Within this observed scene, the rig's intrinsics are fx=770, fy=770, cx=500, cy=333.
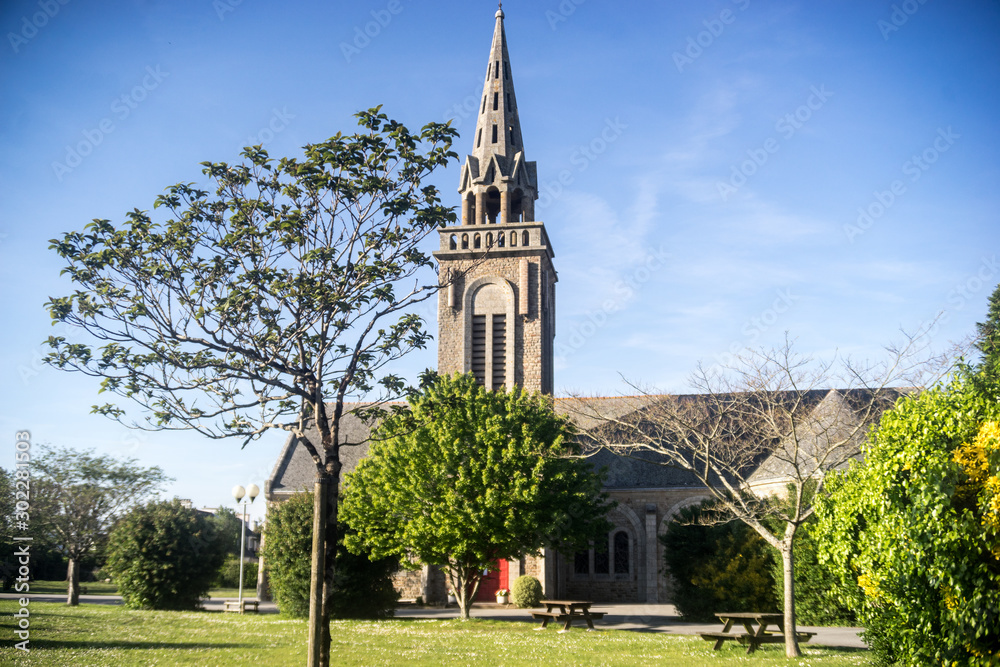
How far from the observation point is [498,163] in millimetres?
37719

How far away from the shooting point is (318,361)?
12430mm

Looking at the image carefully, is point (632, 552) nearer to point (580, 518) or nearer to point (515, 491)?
point (580, 518)

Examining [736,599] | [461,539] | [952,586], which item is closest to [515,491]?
[461,539]

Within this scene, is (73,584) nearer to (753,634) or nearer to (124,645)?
(124,645)

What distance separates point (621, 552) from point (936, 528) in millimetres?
27140

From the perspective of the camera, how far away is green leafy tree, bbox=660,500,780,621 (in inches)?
968

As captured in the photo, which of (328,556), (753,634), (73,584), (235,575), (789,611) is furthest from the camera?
(235,575)

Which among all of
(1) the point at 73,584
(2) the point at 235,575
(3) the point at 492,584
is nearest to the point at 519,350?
(3) the point at 492,584

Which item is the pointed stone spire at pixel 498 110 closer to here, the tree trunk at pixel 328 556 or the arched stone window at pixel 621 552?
the arched stone window at pixel 621 552

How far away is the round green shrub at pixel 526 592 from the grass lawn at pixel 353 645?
696 centimetres

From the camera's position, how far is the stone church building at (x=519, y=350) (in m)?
35.0

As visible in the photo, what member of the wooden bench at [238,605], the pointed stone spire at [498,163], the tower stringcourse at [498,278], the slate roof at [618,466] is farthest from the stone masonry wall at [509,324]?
the wooden bench at [238,605]

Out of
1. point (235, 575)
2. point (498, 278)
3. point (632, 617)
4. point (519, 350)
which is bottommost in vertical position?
point (235, 575)

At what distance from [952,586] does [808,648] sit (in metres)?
9.01
